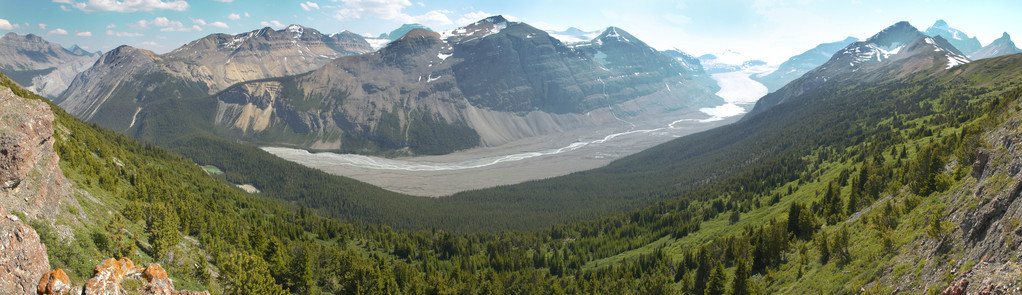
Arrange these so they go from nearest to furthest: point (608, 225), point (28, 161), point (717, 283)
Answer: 1. point (28, 161)
2. point (717, 283)
3. point (608, 225)

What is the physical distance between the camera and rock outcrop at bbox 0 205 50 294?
23.1 m

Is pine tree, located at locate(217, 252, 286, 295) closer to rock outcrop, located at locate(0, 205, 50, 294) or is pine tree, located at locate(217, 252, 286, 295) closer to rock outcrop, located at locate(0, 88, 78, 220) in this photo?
rock outcrop, located at locate(0, 88, 78, 220)

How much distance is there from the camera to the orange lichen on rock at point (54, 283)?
2522 cm

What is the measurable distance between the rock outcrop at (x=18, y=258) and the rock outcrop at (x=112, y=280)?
0.70 metres

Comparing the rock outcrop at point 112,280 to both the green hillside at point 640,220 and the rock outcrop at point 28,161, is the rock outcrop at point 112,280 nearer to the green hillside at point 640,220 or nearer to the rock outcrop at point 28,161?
the green hillside at point 640,220

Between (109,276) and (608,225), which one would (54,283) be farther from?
(608,225)

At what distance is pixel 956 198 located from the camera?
36312 mm

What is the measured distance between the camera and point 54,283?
83.7ft

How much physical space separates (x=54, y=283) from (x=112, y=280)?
8.58 ft

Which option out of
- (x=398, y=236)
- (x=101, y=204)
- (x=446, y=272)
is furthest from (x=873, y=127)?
(x=101, y=204)

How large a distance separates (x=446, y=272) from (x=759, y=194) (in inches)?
2915

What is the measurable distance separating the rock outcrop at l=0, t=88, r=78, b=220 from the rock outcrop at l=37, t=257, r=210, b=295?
7408mm

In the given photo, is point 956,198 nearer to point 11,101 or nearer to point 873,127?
point 11,101

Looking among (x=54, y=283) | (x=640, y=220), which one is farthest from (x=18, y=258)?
(x=640, y=220)
